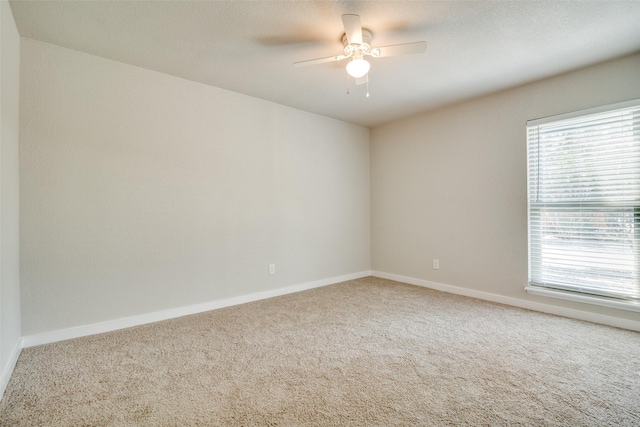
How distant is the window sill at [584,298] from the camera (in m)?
2.64

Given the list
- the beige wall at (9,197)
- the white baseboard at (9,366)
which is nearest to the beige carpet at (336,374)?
the white baseboard at (9,366)

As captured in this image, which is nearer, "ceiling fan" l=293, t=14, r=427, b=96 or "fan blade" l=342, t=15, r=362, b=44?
"fan blade" l=342, t=15, r=362, b=44

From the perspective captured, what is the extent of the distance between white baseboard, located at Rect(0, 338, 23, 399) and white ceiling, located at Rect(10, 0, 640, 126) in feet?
7.73

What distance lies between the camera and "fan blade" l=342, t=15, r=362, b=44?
1.89m

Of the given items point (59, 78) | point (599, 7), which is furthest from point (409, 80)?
point (59, 78)

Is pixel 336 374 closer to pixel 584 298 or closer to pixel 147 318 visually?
pixel 147 318

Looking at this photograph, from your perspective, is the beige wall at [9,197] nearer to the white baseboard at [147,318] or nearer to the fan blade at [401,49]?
the white baseboard at [147,318]

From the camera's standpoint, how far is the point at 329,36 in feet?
7.68

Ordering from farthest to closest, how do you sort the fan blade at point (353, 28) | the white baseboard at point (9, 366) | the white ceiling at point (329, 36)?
the white ceiling at point (329, 36) < the fan blade at point (353, 28) < the white baseboard at point (9, 366)

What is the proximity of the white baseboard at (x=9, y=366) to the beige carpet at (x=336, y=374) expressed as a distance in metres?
0.04

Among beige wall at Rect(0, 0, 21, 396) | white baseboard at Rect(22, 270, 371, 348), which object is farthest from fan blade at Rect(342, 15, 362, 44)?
white baseboard at Rect(22, 270, 371, 348)

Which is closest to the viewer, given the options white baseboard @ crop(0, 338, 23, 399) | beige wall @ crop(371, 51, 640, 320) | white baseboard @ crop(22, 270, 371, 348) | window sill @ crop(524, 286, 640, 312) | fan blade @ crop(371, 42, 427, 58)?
white baseboard @ crop(0, 338, 23, 399)

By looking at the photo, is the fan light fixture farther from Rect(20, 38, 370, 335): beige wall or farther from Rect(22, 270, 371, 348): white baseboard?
Rect(22, 270, 371, 348): white baseboard

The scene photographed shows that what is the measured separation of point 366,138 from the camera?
4.97m
